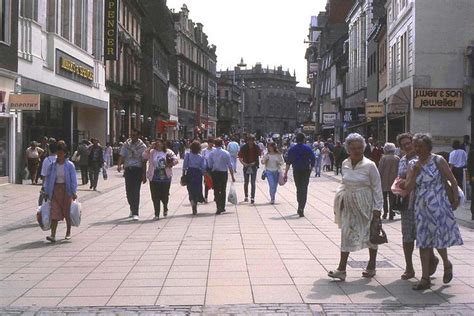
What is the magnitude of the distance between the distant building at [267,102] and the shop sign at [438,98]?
131672 mm

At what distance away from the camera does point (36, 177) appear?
22.8 metres

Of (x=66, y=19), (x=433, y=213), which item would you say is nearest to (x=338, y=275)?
(x=433, y=213)

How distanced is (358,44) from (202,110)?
166ft

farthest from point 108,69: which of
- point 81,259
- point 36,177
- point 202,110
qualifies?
point 202,110

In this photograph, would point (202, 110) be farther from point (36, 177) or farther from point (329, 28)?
point (36, 177)

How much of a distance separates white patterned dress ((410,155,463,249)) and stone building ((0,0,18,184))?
1640 cm

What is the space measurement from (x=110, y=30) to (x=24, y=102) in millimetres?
14901

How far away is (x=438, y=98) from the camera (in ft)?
88.5

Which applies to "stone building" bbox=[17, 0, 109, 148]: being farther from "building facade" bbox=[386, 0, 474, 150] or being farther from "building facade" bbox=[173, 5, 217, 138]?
"building facade" bbox=[173, 5, 217, 138]

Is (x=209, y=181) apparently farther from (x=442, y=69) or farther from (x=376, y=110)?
(x=376, y=110)

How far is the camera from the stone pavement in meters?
6.42

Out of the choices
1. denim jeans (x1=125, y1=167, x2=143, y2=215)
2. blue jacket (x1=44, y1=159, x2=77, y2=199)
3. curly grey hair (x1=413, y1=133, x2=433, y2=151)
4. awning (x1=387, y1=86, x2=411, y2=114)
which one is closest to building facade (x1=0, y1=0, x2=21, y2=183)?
denim jeans (x1=125, y1=167, x2=143, y2=215)

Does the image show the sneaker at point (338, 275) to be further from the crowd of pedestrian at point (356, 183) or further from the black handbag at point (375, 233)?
the black handbag at point (375, 233)

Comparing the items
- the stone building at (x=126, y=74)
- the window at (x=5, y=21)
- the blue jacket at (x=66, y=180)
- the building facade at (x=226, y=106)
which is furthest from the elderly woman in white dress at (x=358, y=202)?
the building facade at (x=226, y=106)
